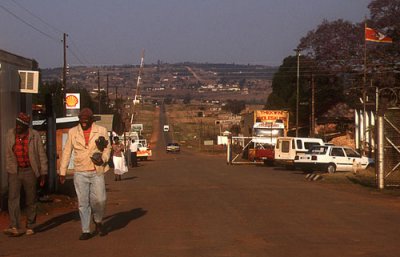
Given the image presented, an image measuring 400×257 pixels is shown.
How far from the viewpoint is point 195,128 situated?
15225 cm

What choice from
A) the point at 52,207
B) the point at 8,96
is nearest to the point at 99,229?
the point at 8,96

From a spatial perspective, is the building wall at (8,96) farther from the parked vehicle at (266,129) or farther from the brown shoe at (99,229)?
the parked vehicle at (266,129)

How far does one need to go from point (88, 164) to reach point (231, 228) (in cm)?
301

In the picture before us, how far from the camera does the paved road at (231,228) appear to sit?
10.4m

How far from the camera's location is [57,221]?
558 inches

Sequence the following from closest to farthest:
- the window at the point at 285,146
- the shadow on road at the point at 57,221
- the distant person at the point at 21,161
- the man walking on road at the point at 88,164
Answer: the man walking on road at the point at 88,164, the distant person at the point at 21,161, the shadow on road at the point at 57,221, the window at the point at 285,146

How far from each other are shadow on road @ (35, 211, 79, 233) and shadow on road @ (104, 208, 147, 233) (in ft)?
2.59

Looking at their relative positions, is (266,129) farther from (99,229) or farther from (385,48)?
(99,229)

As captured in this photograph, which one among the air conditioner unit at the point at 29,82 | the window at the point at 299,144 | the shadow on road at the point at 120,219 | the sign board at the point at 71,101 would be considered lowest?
the shadow on road at the point at 120,219

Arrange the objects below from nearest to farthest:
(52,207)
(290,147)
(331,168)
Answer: (52,207) < (331,168) < (290,147)

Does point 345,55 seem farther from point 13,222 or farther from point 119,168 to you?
point 13,222

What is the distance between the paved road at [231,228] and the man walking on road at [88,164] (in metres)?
0.55

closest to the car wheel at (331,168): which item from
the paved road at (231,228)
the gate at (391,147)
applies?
the gate at (391,147)

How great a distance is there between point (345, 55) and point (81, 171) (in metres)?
54.3
